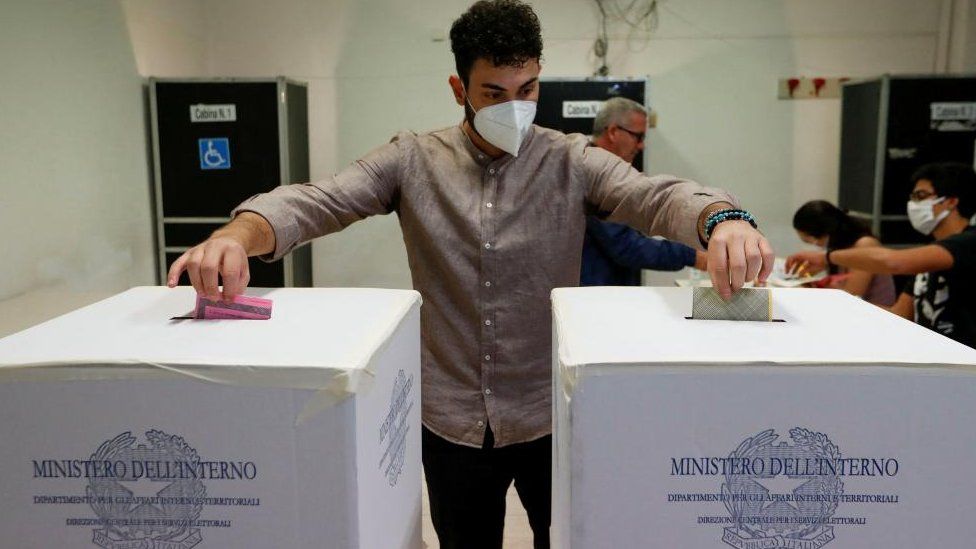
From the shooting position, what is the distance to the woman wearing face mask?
3006 millimetres

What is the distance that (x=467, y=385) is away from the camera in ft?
4.00

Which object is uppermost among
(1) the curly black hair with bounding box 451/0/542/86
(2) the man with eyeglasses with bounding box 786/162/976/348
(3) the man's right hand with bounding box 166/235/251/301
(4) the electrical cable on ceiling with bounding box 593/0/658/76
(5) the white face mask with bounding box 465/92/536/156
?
(4) the electrical cable on ceiling with bounding box 593/0/658/76

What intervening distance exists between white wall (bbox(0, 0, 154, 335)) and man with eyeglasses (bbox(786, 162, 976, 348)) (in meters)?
2.58

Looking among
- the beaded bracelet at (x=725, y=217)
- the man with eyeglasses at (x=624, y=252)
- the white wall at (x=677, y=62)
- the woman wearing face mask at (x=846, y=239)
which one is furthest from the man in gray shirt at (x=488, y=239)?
the white wall at (x=677, y=62)

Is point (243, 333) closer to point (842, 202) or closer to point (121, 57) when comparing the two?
point (121, 57)

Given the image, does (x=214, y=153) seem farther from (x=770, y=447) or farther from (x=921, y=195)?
(x=770, y=447)

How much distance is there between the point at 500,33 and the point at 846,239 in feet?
7.83

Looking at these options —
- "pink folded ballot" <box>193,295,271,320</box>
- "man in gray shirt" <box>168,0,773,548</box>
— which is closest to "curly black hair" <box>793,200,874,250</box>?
"man in gray shirt" <box>168,0,773,548</box>

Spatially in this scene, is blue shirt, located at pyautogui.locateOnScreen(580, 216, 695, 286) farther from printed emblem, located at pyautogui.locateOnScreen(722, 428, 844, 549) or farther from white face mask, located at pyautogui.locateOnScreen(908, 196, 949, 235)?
printed emblem, located at pyautogui.locateOnScreen(722, 428, 844, 549)

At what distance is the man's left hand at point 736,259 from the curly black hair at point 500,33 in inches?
21.3

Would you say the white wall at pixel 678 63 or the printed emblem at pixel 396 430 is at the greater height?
the white wall at pixel 678 63

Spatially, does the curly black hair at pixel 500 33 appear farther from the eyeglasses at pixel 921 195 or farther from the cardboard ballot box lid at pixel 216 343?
the eyeglasses at pixel 921 195

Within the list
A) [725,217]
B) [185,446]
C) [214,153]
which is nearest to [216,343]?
[185,446]

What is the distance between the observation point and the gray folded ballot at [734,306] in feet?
2.32
